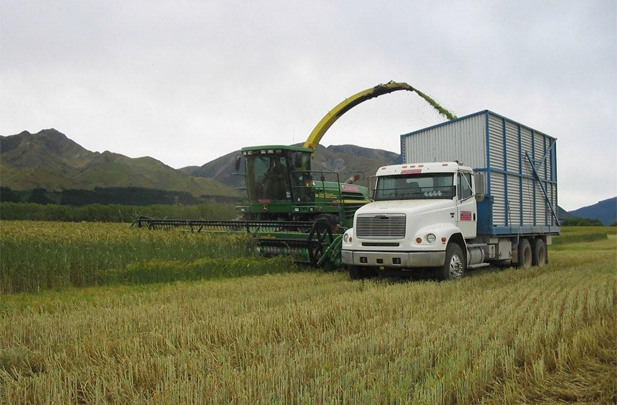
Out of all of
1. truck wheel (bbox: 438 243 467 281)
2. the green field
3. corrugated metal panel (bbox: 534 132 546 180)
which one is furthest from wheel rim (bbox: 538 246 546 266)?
the green field

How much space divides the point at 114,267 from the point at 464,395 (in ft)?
27.1

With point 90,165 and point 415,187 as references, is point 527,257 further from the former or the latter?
point 90,165

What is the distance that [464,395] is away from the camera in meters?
3.52

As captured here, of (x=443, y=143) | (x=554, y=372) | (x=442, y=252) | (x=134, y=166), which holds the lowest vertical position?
(x=554, y=372)

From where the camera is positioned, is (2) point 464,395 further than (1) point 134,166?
No

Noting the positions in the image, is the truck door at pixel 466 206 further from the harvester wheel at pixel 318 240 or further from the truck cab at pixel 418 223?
the harvester wheel at pixel 318 240

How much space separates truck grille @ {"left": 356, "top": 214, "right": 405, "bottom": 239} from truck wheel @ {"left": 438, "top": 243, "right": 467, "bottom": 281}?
103 cm

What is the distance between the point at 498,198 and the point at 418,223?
3479mm

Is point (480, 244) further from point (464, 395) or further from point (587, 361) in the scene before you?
point (464, 395)

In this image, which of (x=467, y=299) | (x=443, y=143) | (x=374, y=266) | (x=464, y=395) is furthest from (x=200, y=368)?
(x=443, y=143)

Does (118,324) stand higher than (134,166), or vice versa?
(134,166)

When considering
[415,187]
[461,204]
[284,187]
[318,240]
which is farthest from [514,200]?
[284,187]

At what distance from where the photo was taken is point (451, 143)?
13.0 m

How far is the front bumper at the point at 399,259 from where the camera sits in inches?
388
